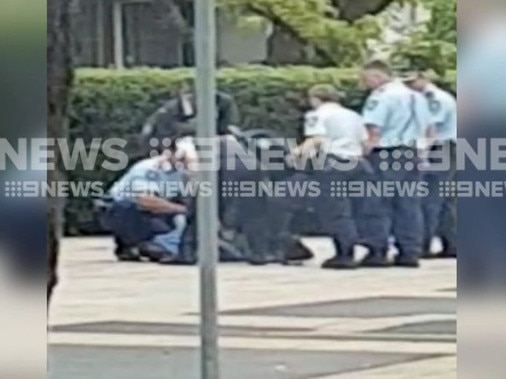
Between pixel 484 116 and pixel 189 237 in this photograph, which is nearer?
pixel 484 116

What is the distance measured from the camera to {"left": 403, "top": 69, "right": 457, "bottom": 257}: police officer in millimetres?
4859

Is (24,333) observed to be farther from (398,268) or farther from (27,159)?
(398,268)

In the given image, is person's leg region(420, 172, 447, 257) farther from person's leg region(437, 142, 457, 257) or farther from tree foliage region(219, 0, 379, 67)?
tree foliage region(219, 0, 379, 67)

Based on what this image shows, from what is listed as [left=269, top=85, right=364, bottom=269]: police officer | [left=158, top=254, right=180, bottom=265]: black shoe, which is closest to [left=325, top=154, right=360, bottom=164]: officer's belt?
[left=269, top=85, right=364, bottom=269]: police officer

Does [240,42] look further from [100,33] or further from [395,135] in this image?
[395,135]

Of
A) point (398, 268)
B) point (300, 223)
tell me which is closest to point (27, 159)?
point (300, 223)

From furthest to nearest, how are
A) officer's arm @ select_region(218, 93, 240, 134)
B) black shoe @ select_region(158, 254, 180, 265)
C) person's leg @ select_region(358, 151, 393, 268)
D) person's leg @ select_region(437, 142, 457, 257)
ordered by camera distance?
black shoe @ select_region(158, 254, 180, 265) → officer's arm @ select_region(218, 93, 240, 134) → person's leg @ select_region(358, 151, 393, 268) → person's leg @ select_region(437, 142, 457, 257)

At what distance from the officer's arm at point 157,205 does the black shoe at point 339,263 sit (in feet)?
1.55

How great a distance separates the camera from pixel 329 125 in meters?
5.01

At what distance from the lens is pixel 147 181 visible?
5.09 m

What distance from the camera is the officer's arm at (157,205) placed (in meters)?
5.10

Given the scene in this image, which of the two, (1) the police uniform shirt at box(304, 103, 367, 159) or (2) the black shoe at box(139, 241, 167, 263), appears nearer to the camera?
(1) the police uniform shirt at box(304, 103, 367, 159)

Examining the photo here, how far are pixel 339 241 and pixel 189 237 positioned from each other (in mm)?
468

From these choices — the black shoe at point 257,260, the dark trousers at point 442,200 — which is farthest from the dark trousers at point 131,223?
the dark trousers at point 442,200
